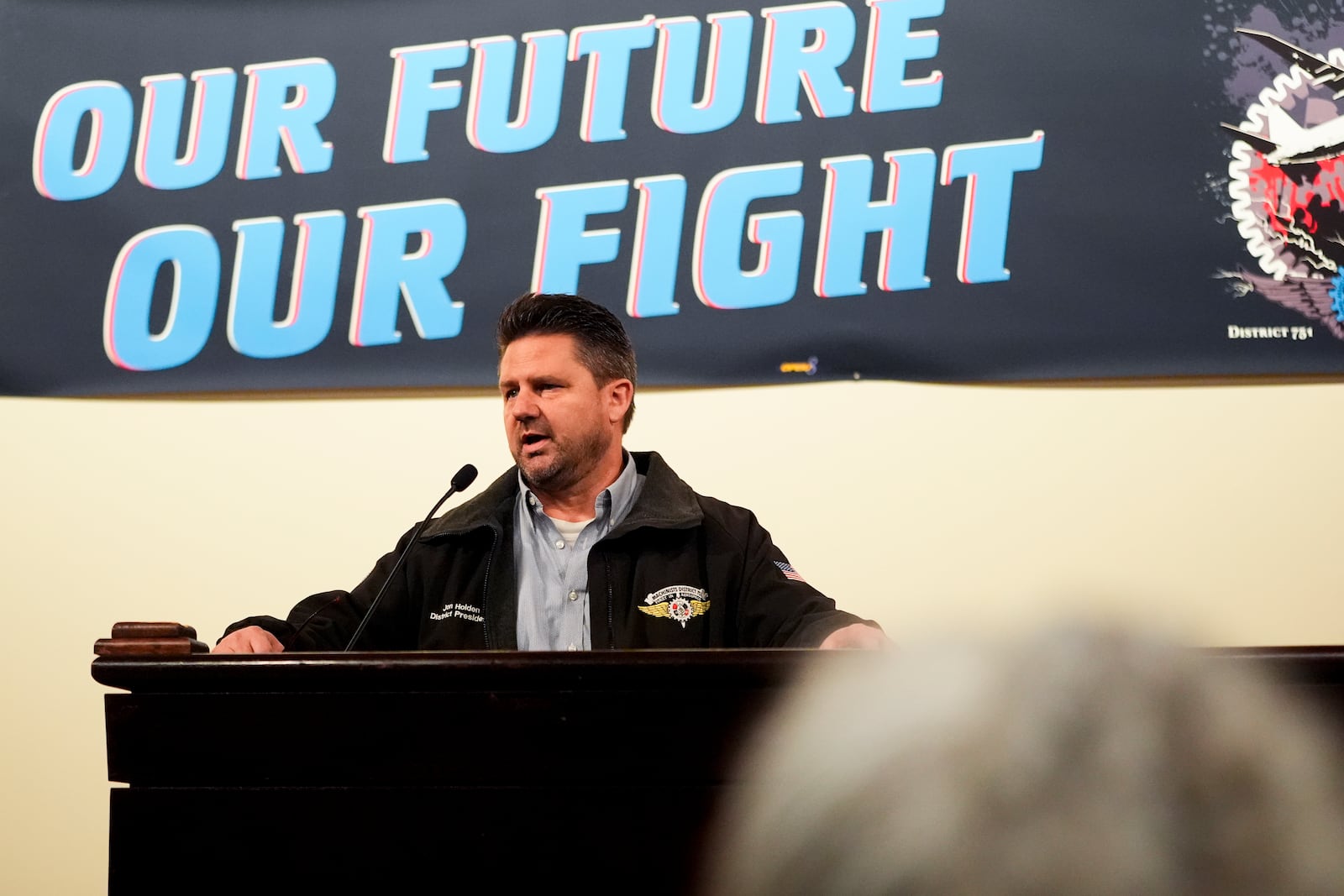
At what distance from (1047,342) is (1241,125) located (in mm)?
589

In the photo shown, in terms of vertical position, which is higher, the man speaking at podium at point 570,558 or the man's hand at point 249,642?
the man speaking at podium at point 570,558

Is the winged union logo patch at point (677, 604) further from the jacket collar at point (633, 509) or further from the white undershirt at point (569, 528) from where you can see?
the white undershirt at point (569, 528)

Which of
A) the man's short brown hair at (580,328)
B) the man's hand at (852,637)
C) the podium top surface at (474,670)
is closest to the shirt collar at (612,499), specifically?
the man's short brown hair at (580,328)

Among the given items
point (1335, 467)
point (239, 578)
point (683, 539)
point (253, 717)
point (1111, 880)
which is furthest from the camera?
point (239, 578)

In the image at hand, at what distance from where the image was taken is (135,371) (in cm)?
279

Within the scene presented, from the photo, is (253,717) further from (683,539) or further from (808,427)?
(808,427)

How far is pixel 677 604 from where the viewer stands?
2.11 meters

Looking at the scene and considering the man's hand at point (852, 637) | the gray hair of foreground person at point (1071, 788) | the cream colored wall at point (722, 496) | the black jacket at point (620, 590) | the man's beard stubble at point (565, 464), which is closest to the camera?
the gray hair of foreground person at point (1071, 788)

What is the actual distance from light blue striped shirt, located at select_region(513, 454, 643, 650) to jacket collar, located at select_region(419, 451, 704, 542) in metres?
0.03

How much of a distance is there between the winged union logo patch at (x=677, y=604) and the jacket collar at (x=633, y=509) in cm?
11

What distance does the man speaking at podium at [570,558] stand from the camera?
2.10 meters

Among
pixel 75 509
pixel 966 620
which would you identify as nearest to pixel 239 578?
pixel 75 509

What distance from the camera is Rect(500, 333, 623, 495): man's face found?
227cm

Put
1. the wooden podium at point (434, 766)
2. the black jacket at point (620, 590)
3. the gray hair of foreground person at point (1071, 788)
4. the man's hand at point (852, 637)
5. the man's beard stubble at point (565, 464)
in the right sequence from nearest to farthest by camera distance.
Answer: the gray hair of foreground person at point (1071, 788)
the wooden podium at point (434, 766)
the man's hand at point (852, 637)
the black jacket at point (620, 590)
the man's beard stubble at point (565, 464)
